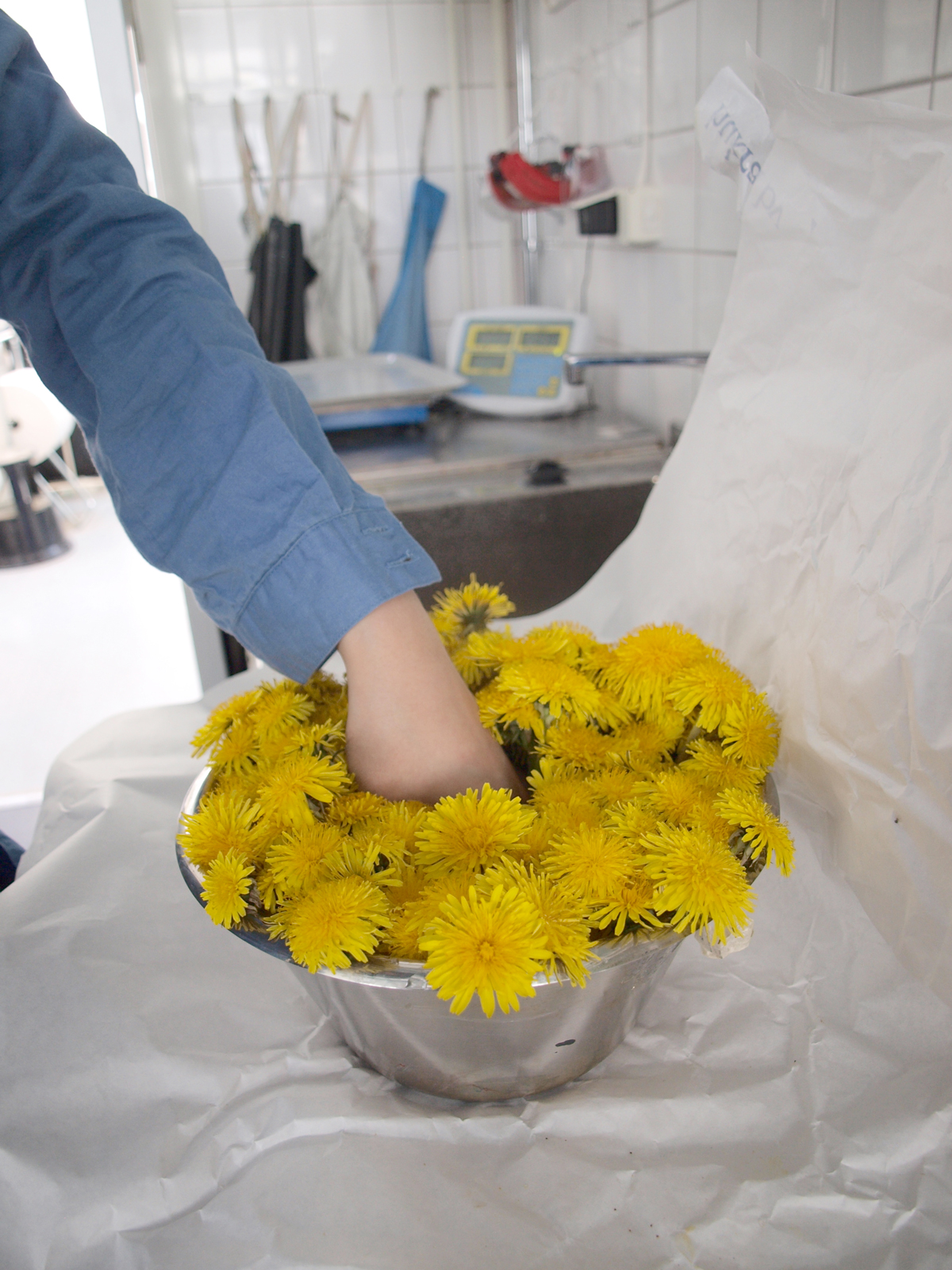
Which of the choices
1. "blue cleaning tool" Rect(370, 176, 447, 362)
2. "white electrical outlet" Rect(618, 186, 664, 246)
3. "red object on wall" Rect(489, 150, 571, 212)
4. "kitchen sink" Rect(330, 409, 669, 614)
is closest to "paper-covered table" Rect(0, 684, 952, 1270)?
"kitchen sink" Rect(330, 409, 669, 614)

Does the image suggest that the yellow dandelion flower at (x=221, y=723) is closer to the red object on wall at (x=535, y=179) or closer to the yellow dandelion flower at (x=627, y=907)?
the yellow dandelion flower at (x=627, y=907)

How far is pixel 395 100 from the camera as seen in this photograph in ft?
5.63

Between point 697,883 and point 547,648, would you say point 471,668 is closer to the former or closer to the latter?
point 547,648

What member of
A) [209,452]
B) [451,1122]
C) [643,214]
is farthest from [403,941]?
[643,214]

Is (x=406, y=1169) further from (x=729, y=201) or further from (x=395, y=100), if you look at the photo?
(x=395, y=100)

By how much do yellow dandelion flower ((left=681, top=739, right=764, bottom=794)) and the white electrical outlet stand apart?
2.95 ft

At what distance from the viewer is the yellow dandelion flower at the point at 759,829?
1.16 ft

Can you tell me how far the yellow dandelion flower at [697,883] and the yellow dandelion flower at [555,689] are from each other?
4.2 inches

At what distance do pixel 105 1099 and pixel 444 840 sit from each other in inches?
7.9

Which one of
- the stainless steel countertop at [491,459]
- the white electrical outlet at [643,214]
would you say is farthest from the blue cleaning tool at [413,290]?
the white electrical outlet at [643,214]

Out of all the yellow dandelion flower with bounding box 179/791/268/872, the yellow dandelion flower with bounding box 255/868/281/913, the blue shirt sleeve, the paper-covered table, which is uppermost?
the blue shirt sleeve

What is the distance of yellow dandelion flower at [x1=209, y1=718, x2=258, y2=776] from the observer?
0.42m

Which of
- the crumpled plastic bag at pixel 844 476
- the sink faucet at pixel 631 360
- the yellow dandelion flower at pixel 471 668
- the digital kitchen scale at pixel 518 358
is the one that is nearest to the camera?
the crumpled plastic bag at pixel 844 476

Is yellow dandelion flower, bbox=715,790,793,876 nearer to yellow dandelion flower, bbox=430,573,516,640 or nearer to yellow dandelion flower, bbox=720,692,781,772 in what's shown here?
yellow dandelion flower, bbox=720,692,781,772
